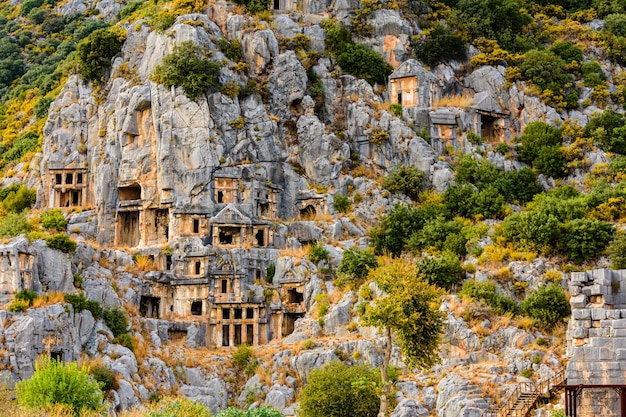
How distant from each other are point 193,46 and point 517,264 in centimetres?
3067

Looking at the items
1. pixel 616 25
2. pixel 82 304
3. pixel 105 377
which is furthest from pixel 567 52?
pixel 105 377

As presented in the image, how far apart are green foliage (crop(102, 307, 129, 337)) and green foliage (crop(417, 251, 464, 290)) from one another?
62.4 feet

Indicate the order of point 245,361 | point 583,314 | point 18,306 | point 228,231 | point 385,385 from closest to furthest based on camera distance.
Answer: point 583,314, point 385,385, point 18,306, point 245,361, point 228,231

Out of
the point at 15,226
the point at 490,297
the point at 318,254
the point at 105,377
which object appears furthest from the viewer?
the point at 318,254

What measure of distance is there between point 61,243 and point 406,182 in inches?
1057

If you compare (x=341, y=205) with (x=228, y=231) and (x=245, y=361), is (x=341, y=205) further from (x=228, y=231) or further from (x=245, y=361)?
(x=245, y=361)

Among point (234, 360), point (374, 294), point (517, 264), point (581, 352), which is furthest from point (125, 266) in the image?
point (581, 352)

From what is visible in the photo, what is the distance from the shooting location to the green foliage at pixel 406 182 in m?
84.3

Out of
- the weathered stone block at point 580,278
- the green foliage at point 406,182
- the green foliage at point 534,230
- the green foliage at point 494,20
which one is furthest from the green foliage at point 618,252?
the green foliage at point 494,20

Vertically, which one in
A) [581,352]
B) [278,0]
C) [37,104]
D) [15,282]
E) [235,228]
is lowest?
[581,352]

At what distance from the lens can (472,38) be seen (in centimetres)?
9788

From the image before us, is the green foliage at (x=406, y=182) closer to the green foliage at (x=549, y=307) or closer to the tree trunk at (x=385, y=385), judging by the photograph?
the green foliage at (x=549, y=307)

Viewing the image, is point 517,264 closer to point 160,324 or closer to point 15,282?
point 160,324

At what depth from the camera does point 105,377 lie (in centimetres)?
6494
